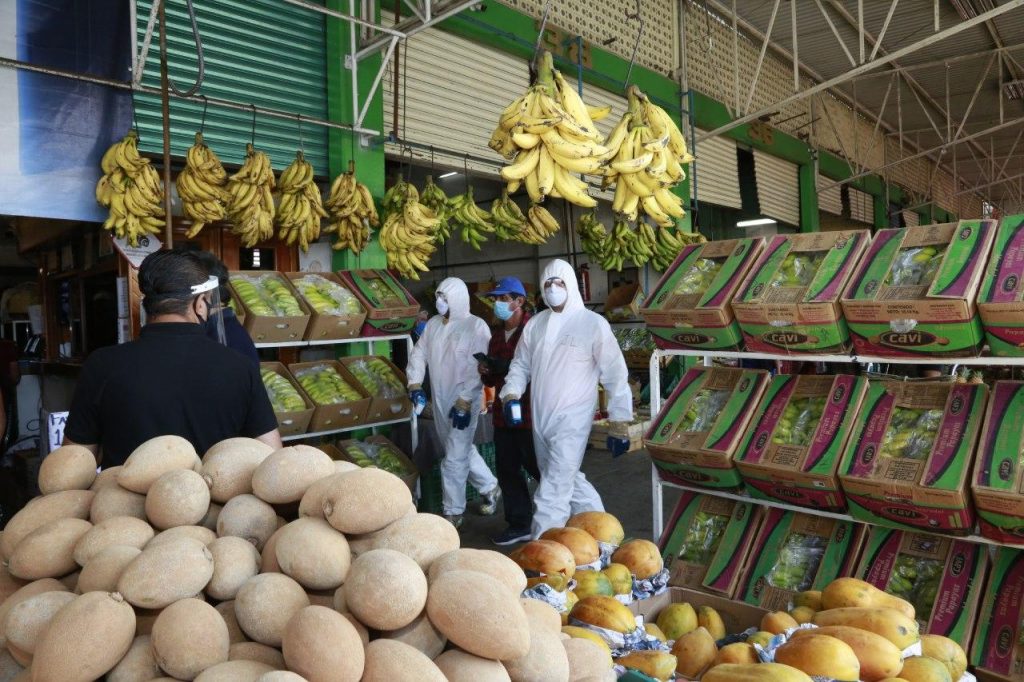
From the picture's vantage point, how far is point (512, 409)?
15.5 ft

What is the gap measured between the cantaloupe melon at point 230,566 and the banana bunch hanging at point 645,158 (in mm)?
2698

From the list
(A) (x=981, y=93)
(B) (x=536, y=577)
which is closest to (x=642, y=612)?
(B) (x=536, y=577)

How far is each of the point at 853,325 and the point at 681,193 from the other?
6982 mm

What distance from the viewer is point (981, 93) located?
13.7 metres

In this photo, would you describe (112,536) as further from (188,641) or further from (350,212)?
(350,212)

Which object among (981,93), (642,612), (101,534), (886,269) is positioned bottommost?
(642,612)

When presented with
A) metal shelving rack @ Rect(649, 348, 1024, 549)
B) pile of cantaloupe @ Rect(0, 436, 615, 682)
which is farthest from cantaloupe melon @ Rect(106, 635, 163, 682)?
metal shelving rack @ Rect(649, 348, 1024, 549)

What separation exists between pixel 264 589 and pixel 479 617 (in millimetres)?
355

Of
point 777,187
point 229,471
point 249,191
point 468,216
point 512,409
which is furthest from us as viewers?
point 777,187

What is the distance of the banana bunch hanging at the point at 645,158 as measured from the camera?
3.53 meters

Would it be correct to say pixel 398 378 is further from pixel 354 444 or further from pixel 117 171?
pixel 117 171

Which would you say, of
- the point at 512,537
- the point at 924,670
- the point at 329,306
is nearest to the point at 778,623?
the point at 924,670

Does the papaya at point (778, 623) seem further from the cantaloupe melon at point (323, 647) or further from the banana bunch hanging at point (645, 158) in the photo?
the banana bunch hanging at point (645, 158)

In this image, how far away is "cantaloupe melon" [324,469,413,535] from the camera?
1280 mm
